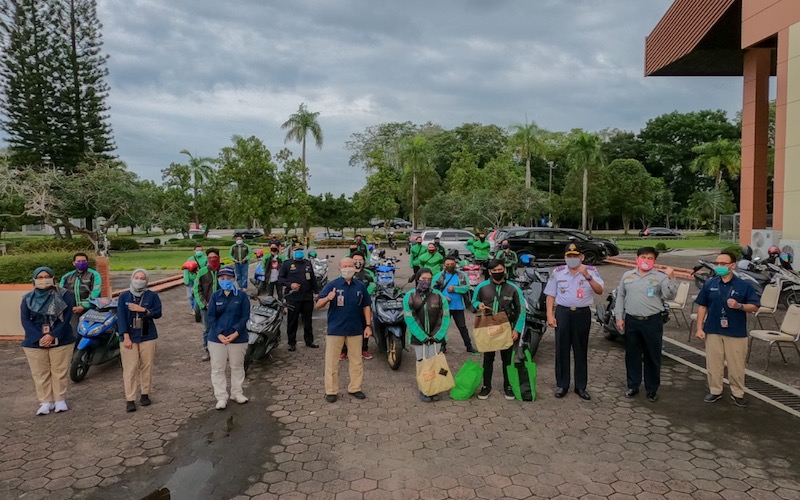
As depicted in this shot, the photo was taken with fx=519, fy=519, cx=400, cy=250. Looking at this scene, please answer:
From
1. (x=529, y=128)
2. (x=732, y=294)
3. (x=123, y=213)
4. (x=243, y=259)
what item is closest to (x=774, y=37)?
(x=732, y=294)

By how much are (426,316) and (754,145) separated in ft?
56.3

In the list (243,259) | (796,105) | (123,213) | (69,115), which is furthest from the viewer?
(69,115)

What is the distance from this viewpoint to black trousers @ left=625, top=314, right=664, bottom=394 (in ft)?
18.2

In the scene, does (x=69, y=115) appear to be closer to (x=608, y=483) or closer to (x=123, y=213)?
(x=123, y=213)

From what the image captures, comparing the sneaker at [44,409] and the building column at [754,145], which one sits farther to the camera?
the building column at [754,145]

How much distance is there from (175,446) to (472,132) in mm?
55720

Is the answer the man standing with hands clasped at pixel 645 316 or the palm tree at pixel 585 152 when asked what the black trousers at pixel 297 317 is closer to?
the man standing with hands clasped at pixel 645 316

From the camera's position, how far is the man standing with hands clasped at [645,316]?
553 centimetres

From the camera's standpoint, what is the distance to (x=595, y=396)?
19.4 ft

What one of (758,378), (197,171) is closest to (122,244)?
(197,171)

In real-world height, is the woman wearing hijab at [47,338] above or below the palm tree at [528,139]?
below

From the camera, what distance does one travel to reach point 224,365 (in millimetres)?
5641

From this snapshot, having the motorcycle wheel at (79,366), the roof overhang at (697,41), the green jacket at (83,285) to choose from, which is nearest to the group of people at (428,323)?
the motorcycle wheel at (79,366)

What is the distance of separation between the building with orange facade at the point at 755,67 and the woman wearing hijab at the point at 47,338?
17.0m
